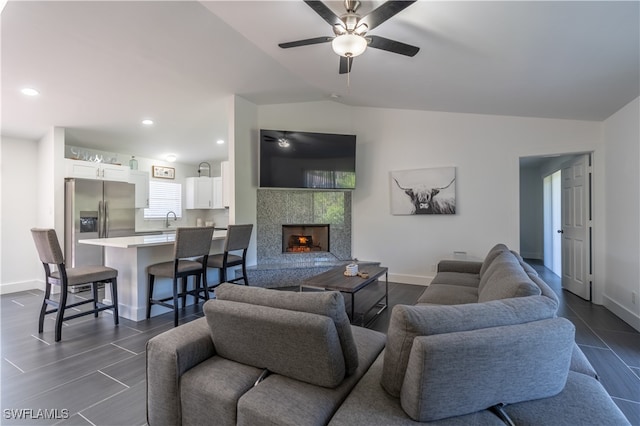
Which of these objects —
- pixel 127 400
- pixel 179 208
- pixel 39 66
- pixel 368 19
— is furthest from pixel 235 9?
pixel 179 208

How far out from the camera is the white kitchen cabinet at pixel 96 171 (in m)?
4.73

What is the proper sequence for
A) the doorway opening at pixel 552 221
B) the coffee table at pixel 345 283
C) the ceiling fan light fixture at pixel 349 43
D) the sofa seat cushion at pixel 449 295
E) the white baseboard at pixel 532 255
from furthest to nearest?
the white baseboard at pixel 532 255, the doorway opening at pixel 552 221, the coffee table at pixel 345 283, the sofa seat cushion at pixel 449 295, the ceiling fan light fixture at pixel 349 43

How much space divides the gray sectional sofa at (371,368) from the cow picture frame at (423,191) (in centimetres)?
327

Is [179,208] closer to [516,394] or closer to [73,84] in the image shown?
[73,84]

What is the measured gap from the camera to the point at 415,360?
100 centimetres

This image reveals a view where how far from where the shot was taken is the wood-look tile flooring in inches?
73.1

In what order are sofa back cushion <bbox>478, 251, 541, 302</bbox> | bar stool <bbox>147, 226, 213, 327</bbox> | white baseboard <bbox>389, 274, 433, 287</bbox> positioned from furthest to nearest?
white baseboard <bbox>389, 274, 433, 287</bbox>, bar stool <bbox>147, 226, 213, 327</bbox>, sofa back cushion <bbox>478, 251, 541, 302</bbox>

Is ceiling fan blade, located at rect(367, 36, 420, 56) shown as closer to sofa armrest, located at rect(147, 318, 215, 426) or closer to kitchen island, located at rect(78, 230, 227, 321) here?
sofa armrest, located at rect(147, 318, 215, 426)

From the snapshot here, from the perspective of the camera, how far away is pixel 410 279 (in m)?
4.92

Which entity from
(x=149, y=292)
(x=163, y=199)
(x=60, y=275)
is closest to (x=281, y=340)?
(x=149, y=292)

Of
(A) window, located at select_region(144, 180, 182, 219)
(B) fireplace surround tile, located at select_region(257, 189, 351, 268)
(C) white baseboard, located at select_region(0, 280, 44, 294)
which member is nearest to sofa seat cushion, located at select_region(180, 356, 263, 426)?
(B) fireplace surround tile, located at select_region(257, 189, 351, 268)

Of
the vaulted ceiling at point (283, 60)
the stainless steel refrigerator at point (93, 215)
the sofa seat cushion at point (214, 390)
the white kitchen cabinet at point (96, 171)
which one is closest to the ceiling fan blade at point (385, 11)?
the vaulted ceiling at point (283, 60)

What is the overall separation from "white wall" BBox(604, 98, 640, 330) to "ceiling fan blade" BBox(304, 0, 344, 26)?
308cm

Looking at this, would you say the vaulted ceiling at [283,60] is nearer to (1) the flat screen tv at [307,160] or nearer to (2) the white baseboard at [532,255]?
(1) the flat screen tv at [307,160]
